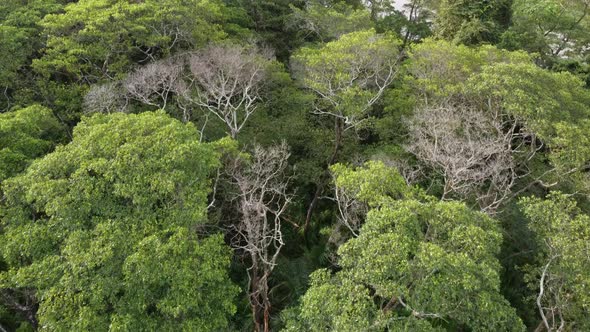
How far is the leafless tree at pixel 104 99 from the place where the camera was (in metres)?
17.0

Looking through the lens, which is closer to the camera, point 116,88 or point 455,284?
point 455,284

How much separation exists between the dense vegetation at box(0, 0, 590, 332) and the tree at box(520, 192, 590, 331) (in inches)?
2.5

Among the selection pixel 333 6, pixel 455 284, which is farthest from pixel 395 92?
pixel 455 284

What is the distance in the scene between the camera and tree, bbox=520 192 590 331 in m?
10.6

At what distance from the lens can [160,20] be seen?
1945 cm

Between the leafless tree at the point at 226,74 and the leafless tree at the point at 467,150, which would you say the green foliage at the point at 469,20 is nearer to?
the leafless tree at the point at 467,150

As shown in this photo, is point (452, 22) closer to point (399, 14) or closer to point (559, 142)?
point (399, 14)

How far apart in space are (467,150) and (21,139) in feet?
52.6

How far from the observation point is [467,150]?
15164mm

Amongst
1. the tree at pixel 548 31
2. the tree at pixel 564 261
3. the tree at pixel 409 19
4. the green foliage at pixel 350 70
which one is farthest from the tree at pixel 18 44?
the tree at pixel 548 31

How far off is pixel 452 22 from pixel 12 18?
2521cm

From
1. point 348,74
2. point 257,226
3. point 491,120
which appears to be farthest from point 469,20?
point 257,226

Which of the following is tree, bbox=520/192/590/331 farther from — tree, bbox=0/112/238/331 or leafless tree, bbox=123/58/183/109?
leafless tree, bbox=123/58/183/109

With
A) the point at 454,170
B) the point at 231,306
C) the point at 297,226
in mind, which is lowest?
the point at 297,226
